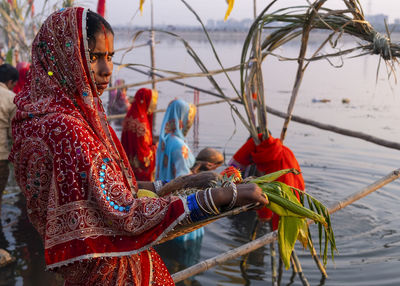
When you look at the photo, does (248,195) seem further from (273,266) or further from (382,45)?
(273,266)

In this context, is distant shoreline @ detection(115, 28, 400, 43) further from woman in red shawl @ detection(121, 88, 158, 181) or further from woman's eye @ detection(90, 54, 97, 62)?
woman's eye @ detection(90, 54, 97, 62)

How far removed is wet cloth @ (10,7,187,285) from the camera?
1655 millimetres

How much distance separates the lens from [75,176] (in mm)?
1646

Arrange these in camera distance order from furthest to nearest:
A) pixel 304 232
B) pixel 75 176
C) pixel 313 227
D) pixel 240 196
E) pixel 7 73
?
pixel 313 227
pixel 7 73
pixel 304 232
pixel 240 196
pixel 75 176

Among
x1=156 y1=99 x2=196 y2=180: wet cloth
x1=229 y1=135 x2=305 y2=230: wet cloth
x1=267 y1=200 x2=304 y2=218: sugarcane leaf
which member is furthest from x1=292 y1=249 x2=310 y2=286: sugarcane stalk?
x1=267 y1=200 x2=304 y2=218: sugarcane leaf

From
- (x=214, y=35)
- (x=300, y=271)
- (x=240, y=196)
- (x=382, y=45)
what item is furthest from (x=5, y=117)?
(x=214, y=35)

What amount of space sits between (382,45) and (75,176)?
2583mm

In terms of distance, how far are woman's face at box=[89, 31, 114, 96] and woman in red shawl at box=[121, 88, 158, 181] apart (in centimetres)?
417

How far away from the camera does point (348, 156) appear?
9.69 metres

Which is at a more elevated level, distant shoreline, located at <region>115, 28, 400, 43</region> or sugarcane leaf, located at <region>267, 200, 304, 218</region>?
distant shoreline, located at <region>115, 28, 400, 43</region>

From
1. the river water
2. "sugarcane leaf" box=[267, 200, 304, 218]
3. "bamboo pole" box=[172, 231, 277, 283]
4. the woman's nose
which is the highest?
the woman's nose

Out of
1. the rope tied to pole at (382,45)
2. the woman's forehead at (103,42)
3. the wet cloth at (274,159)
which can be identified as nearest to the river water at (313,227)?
the rope tied to pole at (382,45)

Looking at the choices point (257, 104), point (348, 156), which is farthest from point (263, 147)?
point (348, 156)

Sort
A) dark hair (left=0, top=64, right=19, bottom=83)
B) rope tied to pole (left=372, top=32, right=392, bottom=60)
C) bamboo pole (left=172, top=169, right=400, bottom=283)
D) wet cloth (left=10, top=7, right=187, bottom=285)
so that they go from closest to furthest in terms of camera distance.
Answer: wet cloth (left=10, top=7, right=187, bottom=285) < bamboo pole (left=172, top=169, right=400, bottom=283) < rope tied to pole (left=372, top=32, right=392, bottom=60) < dark hair (left=0, top=64, right=19, bottom=83)
